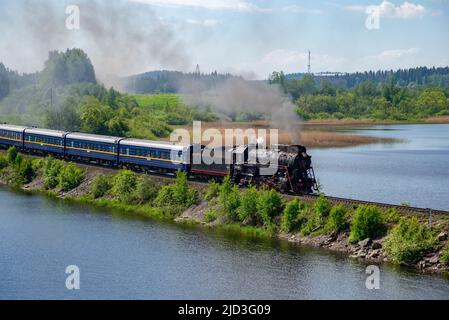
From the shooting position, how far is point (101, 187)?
7094cm

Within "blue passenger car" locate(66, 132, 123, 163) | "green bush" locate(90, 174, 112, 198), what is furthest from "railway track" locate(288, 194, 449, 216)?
"blue passenger car" locate(66, 132, 123, 163)

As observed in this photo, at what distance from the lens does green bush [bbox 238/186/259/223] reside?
181 feet

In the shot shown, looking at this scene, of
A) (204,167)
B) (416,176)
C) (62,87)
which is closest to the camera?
(204,167)

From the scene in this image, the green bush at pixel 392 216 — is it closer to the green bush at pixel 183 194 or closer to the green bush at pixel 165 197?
the green bush at pixel 183 194

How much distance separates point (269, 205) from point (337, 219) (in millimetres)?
6357

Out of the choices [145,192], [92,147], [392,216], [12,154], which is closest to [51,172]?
[92,147]

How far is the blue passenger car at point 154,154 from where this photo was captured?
216 ft

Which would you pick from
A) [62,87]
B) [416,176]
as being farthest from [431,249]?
[62,87]

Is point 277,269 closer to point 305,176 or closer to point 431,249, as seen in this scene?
point 431,249

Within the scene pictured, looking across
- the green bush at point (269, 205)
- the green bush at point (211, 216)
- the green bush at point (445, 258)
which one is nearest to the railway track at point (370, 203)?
the green bush at point (269, 205)

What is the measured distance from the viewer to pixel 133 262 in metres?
46.2

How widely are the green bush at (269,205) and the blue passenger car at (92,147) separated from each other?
25.6 m

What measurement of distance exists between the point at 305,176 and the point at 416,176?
108 feet

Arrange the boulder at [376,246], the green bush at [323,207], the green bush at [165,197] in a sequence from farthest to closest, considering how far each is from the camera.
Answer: the green bush at [165,197] < the green bush at [323,207] < the boulder at [376,246]
